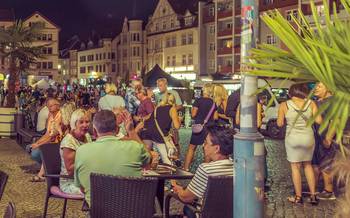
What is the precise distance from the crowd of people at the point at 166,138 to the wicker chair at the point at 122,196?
375 mm

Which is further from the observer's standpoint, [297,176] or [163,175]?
[297,176]

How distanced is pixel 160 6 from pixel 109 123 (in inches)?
3197

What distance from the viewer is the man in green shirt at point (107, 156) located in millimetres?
4988

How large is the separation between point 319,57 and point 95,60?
114274 mm

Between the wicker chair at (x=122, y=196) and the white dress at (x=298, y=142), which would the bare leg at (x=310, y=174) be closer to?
the white dress at (x=298, y=142)

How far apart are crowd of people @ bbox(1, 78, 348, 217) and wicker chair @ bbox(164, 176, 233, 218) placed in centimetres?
32

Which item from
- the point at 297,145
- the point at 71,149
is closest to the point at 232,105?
the point at 297,145

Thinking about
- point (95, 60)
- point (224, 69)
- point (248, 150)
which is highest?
point (95, 60)

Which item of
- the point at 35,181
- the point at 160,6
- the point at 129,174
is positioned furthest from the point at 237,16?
the point at 129,174

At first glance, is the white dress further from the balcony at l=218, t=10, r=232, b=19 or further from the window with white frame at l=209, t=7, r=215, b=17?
the window with white frame at l=209, t=7, r=215, b=17

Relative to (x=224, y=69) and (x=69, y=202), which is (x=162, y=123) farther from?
(x=224, y=69)

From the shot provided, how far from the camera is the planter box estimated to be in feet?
58.3

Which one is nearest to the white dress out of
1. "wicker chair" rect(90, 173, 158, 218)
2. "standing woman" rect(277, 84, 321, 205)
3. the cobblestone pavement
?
"standing woman" rect(277, 84, 321, 205)

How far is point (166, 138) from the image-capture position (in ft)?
31.4
